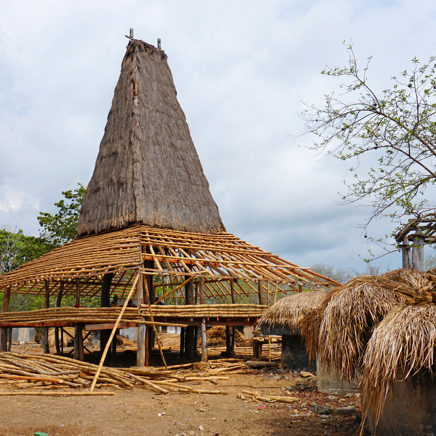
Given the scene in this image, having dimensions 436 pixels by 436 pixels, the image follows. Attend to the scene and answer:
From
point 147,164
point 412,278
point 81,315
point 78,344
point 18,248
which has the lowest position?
point 78,344

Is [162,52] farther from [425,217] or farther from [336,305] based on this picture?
[336,305]

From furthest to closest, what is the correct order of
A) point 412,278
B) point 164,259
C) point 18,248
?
point 18,248 → point 164,259 → point 412,278

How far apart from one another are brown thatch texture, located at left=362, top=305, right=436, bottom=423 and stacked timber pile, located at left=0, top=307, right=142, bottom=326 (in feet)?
25.1

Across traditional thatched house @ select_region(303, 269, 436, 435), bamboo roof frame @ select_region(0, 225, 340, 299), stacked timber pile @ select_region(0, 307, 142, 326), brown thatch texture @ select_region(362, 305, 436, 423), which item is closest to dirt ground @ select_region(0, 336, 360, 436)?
traditional thatched house @ select_region(303, 269, 436, 435)

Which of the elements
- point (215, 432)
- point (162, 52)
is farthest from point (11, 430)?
point (162, 52)

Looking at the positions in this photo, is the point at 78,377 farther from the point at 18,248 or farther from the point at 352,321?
the point at 18,248

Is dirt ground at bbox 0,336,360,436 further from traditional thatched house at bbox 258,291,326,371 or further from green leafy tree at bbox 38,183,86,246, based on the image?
green leafy tree at bbox 38,183,86,246

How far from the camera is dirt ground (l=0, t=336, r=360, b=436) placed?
5900mm

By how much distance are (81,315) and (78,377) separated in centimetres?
274

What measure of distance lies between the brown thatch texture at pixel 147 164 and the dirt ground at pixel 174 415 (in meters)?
8.21

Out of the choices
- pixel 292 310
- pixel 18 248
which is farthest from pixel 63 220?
pixel 292 310

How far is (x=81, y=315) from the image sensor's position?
12.0 meters

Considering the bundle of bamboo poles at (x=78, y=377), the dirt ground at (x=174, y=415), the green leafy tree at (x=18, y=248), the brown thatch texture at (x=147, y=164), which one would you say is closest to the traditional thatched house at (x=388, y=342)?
the dirt ground at (x=174, y=415)

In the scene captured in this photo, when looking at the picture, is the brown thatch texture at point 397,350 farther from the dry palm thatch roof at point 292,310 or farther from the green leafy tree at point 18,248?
the green leafy tree at point 18,248
